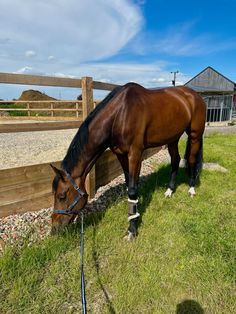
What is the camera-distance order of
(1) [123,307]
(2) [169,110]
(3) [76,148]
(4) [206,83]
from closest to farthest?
(1) [123,307], (3) [76,148], (2) [169,110], (4) [206,83]

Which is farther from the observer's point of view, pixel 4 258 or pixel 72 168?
pixel 72 168

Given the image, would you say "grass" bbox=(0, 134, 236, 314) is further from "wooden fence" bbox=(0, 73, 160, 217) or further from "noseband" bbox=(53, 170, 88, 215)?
"wooden fence" bbox=(0, 73, 160, 217)

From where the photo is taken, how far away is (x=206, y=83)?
26266mm

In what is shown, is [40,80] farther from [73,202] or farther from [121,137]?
[73,202]

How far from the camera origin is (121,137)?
114 inches

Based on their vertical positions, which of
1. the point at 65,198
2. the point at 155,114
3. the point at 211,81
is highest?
the point at 211,81

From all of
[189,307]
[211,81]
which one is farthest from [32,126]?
[211,81]

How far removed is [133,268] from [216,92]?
66.2 feet

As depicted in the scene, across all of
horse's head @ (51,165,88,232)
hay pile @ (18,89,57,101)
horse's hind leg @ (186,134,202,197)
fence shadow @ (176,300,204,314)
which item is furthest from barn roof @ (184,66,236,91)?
fence shadow @ (176,300,204,314)

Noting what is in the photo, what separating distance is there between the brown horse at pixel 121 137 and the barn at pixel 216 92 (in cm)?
1739

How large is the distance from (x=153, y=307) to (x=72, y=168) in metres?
1.40

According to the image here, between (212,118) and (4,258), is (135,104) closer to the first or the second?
(4,258)

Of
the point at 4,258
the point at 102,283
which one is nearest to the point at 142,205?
the point at 102,283

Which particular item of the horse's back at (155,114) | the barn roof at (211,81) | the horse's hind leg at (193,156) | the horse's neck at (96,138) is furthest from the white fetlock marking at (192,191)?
the barn roof at (211,81)
